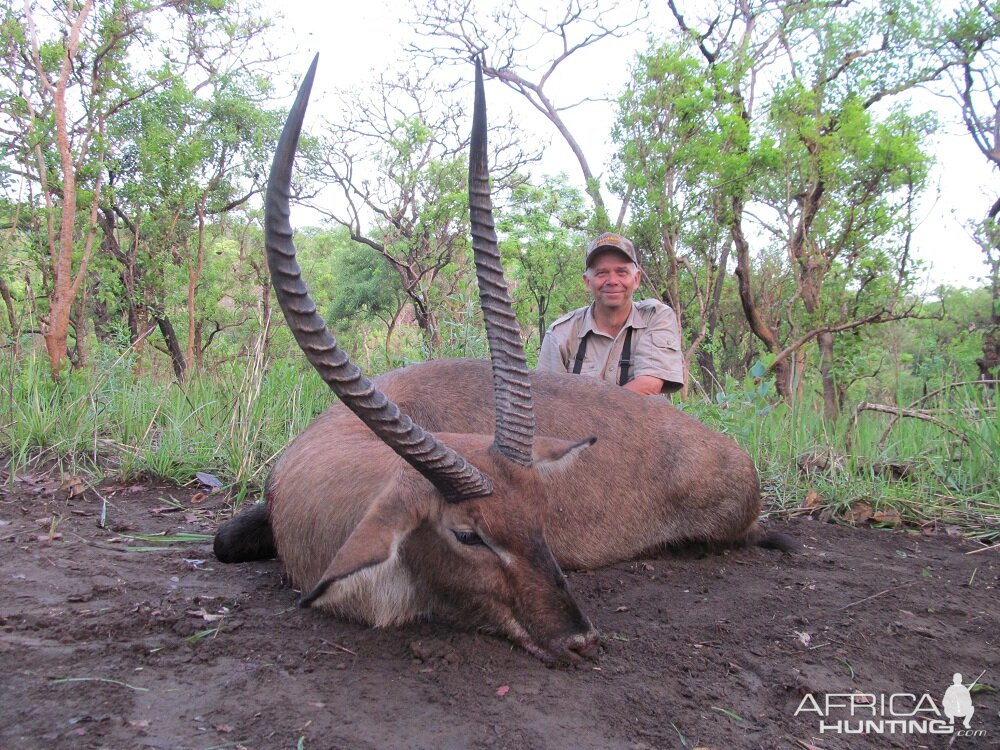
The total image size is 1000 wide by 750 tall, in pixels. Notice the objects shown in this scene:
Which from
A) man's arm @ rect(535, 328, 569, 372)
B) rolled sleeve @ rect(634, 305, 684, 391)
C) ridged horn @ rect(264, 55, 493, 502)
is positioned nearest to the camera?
ridged horn @ rect(264, 55, 493, 502)

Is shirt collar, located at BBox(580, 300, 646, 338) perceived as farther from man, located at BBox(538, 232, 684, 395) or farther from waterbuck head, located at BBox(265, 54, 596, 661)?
waterbuck head, located at BBox(265, 54, 596, 661)

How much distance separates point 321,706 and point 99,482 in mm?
3681

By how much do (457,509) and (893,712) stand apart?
62.7 inches

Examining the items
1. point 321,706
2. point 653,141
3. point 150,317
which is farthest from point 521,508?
point 150,317

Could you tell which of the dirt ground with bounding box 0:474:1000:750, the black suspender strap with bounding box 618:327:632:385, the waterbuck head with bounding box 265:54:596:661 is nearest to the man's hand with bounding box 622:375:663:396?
the black suspender strap with bounding box 618:327:632:385

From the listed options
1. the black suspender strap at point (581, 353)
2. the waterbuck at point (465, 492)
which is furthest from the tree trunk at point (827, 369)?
the waterbuck at point (465, 492)

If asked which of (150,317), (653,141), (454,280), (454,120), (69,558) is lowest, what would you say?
(69,558)

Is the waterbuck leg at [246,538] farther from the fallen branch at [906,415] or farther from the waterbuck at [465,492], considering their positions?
the fallen branch at [906,415]

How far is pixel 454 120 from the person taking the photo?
1756 cm

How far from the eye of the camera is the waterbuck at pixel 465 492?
2.37 m

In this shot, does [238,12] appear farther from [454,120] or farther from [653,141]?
[653,141]

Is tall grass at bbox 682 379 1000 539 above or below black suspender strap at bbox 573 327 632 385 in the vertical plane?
below

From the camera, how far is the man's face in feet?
19.3

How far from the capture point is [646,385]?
552cm
